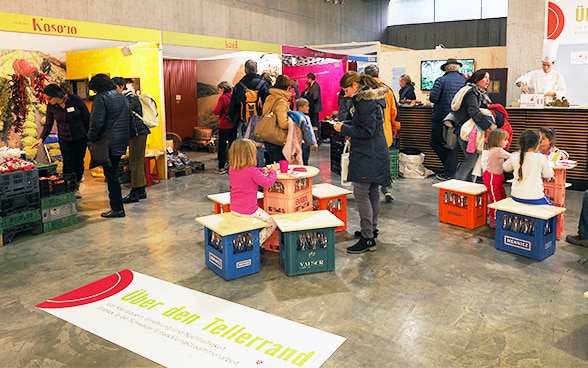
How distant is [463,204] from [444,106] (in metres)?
2.49

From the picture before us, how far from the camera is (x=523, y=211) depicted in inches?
171

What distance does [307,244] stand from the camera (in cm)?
409

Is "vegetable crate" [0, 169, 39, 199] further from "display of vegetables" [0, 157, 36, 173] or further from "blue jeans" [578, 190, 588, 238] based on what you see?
"blue jeans" [578, 190, 588, 238]

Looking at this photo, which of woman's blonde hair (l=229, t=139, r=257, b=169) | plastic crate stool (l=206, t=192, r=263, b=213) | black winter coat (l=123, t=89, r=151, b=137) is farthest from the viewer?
black winter coat (l=123, t=89, r=151, b=137)

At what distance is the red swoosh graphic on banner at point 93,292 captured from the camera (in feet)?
12.1

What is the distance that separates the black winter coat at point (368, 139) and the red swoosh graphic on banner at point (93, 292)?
2.03m

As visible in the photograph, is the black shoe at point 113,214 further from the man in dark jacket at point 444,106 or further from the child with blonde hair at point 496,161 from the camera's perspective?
the man in dark jacket at point 444,106

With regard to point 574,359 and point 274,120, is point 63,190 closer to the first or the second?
point 274,120

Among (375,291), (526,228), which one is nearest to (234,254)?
(375,291)

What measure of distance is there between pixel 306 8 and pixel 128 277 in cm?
1193

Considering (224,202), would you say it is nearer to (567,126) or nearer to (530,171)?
(530,171)

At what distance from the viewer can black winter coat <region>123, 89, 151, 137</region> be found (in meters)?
6.44

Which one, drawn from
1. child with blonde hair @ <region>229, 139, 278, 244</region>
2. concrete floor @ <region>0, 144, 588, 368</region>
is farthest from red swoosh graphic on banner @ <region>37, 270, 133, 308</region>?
child with blonde hair @ <region>229, 139, 278, 244</region>

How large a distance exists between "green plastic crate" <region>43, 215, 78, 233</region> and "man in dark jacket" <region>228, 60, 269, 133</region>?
2.56m
